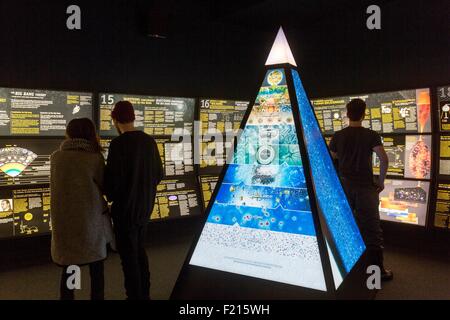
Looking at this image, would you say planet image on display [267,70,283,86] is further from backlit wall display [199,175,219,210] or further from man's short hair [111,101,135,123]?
backlit wall display [199,175,219,210]

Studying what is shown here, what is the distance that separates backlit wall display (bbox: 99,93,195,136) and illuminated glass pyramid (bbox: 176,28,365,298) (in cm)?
238

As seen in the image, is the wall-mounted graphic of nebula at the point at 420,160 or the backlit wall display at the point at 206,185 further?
the backlit wall display at the point at 206,185

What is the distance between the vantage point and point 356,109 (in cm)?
343

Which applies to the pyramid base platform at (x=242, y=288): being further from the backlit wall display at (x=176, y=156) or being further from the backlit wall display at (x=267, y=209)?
the backlit wall display at (x=176, y=156)

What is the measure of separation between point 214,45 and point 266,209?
353 cm

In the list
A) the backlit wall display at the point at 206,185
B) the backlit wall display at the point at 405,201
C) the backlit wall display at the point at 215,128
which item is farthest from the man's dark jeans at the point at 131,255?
the backlit wall display at the point at 405,201

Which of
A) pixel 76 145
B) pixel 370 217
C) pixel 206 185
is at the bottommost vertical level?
pixel 370 217

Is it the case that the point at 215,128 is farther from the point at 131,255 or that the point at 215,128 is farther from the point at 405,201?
the point at 131,255

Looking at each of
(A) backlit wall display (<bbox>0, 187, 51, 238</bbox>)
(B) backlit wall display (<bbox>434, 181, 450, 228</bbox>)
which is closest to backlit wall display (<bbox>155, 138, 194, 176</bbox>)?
(A) backlit wall display (<bbox>0, 187, 51, 238</bbox>)

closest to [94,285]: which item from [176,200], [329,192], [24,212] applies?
[329,192]

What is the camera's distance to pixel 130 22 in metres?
4.76

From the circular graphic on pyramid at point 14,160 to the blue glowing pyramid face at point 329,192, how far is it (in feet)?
9.25

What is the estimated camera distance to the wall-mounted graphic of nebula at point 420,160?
4348 millimetres
